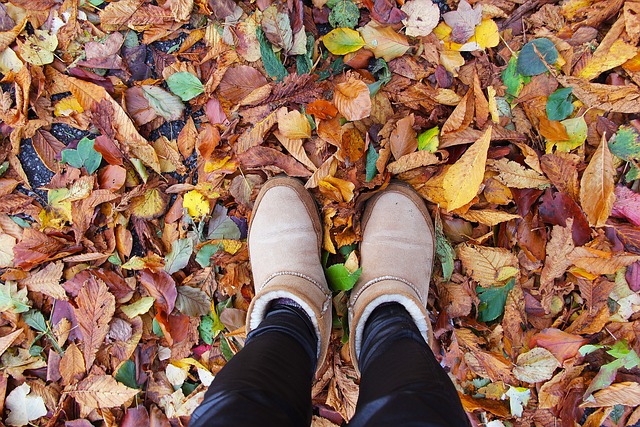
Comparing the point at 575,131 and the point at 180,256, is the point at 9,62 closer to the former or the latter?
the point at 180,256

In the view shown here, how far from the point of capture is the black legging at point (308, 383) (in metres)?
0.64

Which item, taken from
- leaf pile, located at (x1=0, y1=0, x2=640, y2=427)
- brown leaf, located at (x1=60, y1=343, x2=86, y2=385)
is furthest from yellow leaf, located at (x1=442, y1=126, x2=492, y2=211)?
brown leaf, located at (x1=60, y1=343, x2=86, y2=385)

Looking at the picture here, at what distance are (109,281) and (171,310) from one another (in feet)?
Answer: 0.60

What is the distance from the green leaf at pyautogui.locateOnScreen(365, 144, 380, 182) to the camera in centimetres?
107

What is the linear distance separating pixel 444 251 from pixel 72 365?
1.03 m

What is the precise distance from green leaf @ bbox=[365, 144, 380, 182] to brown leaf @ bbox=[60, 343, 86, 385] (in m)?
0.90

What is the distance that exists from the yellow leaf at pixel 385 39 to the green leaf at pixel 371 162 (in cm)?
25

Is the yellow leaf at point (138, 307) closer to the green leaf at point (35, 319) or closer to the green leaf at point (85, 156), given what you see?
the green leaf at point (35, 319)

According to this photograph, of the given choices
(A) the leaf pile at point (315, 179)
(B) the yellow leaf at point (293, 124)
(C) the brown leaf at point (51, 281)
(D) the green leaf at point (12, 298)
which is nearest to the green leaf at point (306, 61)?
(A) the leaf pile at point (315, 179)

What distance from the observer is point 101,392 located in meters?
1.12

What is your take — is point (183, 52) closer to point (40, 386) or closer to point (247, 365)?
point (247, 365)

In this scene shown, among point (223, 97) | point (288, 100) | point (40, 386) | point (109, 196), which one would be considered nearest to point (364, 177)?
point (288, 100)

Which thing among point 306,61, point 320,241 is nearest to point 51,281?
point 320,241

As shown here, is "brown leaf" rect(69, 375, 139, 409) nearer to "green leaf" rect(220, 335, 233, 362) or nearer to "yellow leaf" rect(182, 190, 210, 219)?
"green leaf" rect(220, 335, 233, 362)
